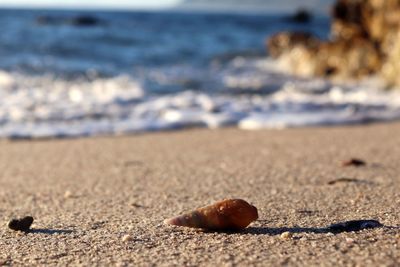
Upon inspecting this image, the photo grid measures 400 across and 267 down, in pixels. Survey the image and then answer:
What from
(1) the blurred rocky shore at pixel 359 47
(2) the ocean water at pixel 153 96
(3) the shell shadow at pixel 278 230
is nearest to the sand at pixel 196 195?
(3) the shell shadow at pixel 278 230

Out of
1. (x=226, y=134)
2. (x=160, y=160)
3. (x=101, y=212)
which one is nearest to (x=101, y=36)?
(x=226, y=134)

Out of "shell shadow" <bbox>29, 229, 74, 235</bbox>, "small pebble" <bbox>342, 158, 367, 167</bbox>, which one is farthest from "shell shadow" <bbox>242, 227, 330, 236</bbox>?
"small pebble" <bbox>342, 158, 367, 167</bbox>

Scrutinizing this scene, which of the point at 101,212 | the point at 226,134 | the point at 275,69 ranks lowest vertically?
the point at 275,69

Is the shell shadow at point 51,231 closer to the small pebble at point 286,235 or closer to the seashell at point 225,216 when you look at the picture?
the seashell at point 225,216

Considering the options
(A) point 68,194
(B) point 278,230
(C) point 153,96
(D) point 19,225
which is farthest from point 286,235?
(C) point 153,96

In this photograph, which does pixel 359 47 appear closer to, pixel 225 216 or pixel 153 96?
pixel 153 96

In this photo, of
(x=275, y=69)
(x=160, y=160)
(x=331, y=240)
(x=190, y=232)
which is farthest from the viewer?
(x=275, y=69)

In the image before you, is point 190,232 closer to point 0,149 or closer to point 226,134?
point 0,149
